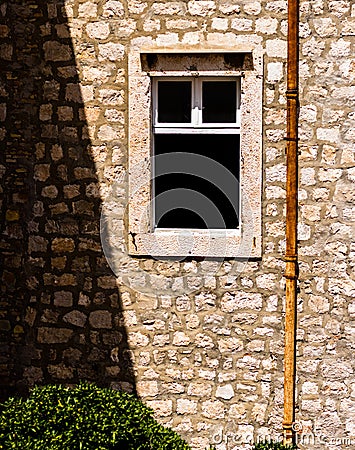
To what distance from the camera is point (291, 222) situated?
6914mm

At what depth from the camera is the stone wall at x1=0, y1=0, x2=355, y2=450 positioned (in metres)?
6.89

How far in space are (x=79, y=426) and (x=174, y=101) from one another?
2985mm

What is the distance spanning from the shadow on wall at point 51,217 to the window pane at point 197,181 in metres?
0.60

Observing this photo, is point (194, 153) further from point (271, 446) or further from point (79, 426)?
point (79, 426)

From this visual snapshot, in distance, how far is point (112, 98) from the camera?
7.07m

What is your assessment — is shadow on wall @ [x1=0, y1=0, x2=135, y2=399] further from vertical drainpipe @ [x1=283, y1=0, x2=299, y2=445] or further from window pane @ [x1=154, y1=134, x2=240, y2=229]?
vertical drainpipe @ [x1=283, y1=0, x2=299, y2=445]

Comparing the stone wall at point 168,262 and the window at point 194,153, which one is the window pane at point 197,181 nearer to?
the window at point 194,153

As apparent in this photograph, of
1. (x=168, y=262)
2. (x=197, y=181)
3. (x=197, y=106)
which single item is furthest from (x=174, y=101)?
(x=168, y=262)

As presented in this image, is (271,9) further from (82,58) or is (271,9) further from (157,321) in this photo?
(157,321)

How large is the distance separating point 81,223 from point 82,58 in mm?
1386

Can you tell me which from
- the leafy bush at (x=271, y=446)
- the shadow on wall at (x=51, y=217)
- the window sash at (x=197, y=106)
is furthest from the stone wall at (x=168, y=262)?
the leafy bush at (x=271, y=446)

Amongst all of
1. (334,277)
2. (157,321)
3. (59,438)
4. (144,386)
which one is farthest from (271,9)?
(59,438)

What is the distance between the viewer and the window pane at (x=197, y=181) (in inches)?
281

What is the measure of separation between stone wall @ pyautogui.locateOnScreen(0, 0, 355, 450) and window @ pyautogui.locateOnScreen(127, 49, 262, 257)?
106 millimetres
